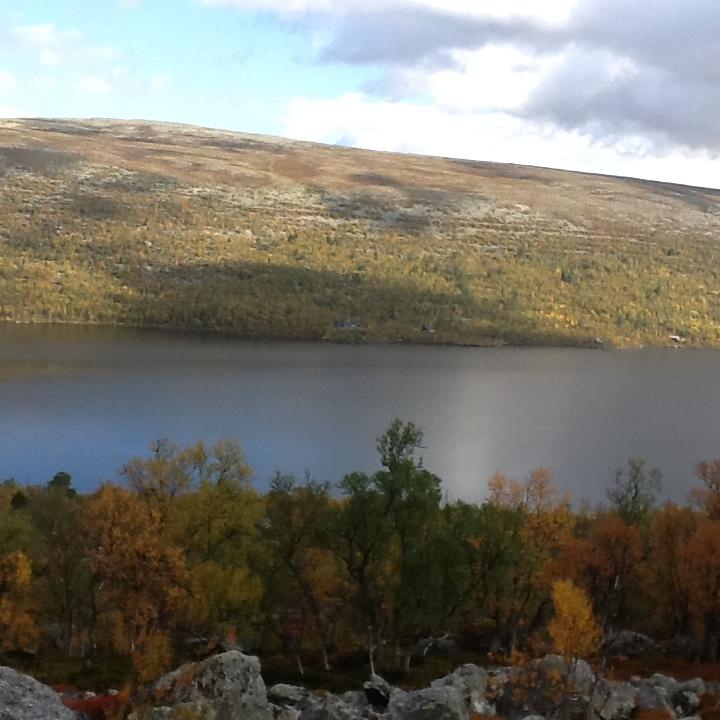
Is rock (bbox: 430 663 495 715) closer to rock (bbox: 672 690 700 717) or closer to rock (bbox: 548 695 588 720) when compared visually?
rock (bbox: 548 695 588 720)

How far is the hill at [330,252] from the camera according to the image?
437 ft

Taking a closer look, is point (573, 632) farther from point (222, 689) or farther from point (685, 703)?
point (222, 689)

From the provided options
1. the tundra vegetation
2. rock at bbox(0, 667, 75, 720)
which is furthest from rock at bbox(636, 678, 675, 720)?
rock at bbox(0, 667, 75, 720)

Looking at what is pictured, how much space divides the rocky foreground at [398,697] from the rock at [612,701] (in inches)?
0.8

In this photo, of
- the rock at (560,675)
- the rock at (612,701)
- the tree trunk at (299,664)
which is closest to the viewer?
the rock at (612,701)

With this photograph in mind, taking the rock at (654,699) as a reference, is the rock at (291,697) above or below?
below

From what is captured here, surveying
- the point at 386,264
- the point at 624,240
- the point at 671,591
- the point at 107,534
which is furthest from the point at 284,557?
the point at 624,240

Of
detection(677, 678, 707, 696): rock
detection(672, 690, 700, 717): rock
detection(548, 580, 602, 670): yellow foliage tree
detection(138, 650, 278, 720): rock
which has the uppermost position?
detection(548, 580, 602, 670): yellow foliage tree

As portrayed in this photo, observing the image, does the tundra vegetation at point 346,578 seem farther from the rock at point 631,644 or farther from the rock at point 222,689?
the rock at point 222,689

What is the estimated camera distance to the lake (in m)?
57.9

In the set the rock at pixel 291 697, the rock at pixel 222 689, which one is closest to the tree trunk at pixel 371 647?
the rock at pixel 291 697

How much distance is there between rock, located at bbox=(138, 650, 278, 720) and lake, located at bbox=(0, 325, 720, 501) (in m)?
33.3

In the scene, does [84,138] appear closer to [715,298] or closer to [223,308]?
[223,308]

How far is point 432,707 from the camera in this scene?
1689 centimetres
